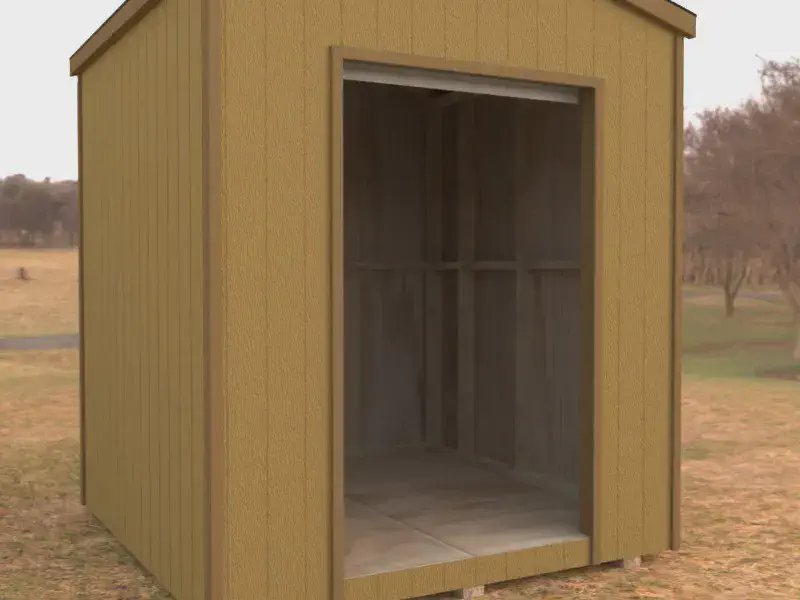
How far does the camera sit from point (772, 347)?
22328 mm

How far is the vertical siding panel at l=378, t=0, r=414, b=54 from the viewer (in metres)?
4.86

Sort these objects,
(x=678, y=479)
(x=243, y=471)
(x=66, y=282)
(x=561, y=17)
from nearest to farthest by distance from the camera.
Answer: (x=243, y=471)
(x=561, y=17)
(x=678, y=479)
(x=66, y=282)

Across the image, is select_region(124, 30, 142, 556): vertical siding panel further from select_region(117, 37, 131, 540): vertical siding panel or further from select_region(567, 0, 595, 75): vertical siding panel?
select_region(567, 0, 595, 75): vertical siding panel

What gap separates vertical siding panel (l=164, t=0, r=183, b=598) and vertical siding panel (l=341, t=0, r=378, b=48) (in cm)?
87

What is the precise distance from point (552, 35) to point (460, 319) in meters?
3.19

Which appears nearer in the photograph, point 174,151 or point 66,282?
point 174,151

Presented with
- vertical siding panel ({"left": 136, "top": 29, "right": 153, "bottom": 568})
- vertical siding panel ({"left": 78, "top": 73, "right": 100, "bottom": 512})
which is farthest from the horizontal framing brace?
vertical siding panel ({"left": 78, "top": 73, "right": 100, "bottom": 512})

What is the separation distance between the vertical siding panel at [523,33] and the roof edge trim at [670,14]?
0.64 meters

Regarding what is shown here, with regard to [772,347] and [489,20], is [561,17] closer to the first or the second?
[489,20]

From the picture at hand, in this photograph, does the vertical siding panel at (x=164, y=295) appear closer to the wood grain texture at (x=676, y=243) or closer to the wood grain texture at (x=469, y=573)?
the wood grain texture at (x=469, y=573)

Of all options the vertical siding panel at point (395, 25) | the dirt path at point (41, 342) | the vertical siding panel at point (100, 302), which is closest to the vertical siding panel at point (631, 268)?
the vertical siding panel at point (395, 25)

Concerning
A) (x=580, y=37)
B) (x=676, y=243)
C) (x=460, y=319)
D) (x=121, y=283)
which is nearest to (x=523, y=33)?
(x=580, y=37)

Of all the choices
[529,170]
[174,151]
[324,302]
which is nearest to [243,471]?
[324,302]

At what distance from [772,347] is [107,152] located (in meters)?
19.2
